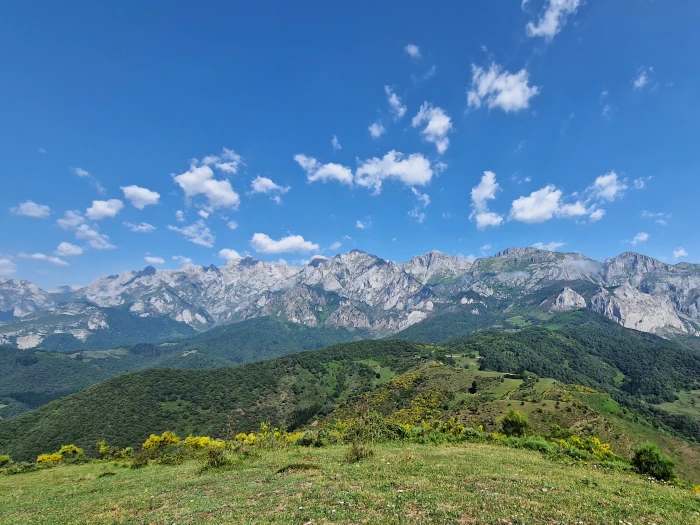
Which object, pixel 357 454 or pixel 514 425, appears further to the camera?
pixel 514 425

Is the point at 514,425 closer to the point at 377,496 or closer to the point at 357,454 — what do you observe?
the point at 357,454

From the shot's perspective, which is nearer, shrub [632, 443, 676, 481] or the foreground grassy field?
the foreground grassy field

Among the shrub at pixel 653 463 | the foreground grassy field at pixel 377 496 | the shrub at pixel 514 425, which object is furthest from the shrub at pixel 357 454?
the shrub at pixel 514 425

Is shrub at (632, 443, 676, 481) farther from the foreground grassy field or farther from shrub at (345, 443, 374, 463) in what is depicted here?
shrub at (345, 443, 374, 463)

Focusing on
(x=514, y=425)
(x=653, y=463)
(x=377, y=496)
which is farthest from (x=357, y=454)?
(x=514, y=425)

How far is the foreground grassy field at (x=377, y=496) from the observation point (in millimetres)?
14562

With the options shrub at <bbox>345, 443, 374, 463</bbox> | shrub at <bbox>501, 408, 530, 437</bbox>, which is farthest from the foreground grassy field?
shrub at <bbox>501, 408, 530, 437</bbox>

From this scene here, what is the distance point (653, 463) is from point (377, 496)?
99.6 feet

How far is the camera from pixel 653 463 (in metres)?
30.3

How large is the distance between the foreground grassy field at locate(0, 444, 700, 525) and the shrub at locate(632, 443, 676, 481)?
5409 millimetres

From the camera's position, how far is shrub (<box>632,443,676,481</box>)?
95.8 ft

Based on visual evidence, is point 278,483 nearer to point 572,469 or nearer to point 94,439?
point 572,469

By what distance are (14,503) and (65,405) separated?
191837 millimetres

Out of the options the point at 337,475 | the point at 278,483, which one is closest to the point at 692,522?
the point at 337,475
